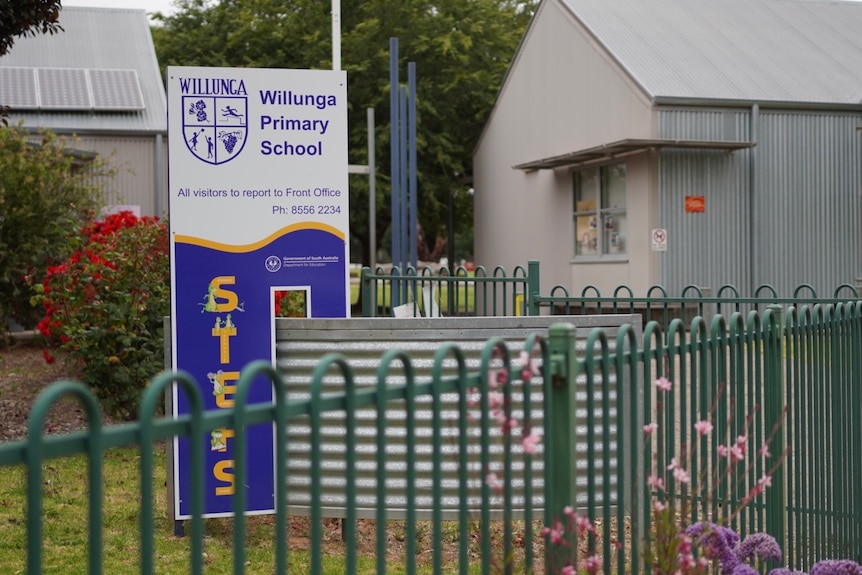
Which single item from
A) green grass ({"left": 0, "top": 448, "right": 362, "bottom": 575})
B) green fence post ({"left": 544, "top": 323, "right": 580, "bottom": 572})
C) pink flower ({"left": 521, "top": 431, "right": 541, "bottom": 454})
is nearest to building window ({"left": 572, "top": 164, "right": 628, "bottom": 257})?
green grass ({"left": 0, "top": 448, "right": 362, "bottom": 575})

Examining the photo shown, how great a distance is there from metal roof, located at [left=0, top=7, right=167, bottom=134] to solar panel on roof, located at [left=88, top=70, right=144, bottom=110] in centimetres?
6

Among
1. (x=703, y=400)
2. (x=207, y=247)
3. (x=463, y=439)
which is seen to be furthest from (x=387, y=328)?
(x=463, y=439)

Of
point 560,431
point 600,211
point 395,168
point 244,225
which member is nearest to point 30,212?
point 395,168

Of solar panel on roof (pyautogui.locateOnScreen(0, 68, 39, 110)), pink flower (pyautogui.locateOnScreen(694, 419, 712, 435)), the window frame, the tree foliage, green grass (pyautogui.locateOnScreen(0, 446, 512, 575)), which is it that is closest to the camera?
pink flower (pyautogui.locateOnScreen(694, 419, 712, 435))

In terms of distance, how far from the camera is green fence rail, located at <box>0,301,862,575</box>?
2.09 metres

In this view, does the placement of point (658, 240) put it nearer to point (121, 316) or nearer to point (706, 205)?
point (706, 205)

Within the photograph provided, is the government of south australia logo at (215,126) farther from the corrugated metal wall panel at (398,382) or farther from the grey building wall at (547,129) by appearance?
the grey building wall at (547,129)

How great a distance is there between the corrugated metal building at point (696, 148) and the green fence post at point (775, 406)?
14.6 m

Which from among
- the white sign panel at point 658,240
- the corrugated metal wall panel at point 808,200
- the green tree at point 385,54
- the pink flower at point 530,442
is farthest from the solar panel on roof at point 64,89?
the pink flower at point 530,442

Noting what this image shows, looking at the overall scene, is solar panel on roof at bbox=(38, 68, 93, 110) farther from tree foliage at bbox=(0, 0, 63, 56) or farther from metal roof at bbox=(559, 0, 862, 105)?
tree foliage at bbox=(0, 0, 63, 56)

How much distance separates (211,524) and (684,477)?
12.3 ft

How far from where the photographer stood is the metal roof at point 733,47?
20641 millimetres

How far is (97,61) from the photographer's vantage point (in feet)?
81.5

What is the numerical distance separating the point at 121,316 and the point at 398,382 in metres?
4.80
